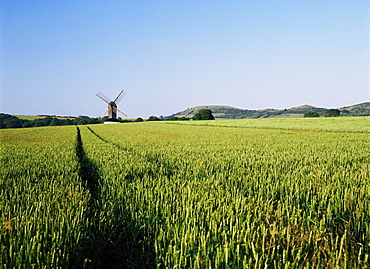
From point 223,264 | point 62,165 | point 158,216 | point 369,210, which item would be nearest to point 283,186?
point 369,210

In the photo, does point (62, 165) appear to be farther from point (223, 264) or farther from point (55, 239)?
point (223, 264)

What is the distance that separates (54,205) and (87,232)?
995 mm

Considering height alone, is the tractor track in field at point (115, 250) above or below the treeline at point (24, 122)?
below

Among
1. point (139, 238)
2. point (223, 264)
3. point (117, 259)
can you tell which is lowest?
point (117, 259)

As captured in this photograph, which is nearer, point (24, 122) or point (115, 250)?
point (115, 250)

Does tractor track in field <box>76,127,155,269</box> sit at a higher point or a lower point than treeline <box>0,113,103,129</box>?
lower

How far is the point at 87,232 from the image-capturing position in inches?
137

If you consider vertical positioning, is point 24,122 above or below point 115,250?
above

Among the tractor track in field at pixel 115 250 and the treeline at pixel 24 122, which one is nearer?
the tractor track in field at pixel 115 250

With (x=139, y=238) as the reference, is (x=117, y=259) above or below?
below

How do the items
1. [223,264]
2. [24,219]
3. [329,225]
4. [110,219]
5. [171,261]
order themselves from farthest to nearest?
[110,219] < [329,225] < [24,219] < [171,261] < [223,264]

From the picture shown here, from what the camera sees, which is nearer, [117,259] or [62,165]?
[117,259]

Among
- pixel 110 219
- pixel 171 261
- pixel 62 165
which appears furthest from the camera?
pixel 62 165

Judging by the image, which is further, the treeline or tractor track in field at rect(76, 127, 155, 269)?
the treeline
